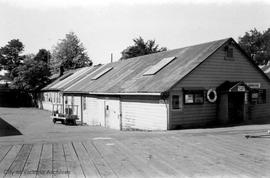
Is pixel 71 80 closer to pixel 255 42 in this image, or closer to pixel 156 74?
pixel 156 74

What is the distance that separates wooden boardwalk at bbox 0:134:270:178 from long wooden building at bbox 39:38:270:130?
5.81m

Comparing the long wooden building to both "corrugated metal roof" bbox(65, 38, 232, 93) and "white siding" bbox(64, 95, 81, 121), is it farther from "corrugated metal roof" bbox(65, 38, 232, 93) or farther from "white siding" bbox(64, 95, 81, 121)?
"white siding" bbox(64, 95, 81, 121)

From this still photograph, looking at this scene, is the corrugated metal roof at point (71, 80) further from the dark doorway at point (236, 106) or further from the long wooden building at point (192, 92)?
the dark doorway at point (236, 106)

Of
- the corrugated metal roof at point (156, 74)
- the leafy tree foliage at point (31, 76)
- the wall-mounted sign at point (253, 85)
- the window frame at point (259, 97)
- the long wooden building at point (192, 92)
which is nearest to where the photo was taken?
the long wooden building at point (192, 92)

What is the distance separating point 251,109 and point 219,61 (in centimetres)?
436

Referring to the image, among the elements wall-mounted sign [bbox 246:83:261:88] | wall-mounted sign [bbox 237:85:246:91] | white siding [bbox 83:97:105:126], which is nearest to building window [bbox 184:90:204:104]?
wall-mounted sign [bbox 237:85:246:91]

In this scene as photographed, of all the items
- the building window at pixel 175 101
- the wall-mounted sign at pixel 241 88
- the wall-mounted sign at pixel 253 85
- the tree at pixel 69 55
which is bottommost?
the building window at pixel 175 101

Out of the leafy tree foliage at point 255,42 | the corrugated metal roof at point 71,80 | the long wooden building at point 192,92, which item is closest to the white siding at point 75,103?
the corrugated metal roof at point 71,80

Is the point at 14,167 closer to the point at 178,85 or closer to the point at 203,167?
the point at 203,167

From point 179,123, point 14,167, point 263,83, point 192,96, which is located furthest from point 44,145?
point 263,83

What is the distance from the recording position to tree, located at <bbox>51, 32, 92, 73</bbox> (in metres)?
82.0

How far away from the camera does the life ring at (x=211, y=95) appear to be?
19.4 metres

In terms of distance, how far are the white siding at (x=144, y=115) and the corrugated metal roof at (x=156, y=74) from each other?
2.71ft

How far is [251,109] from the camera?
21.8 meters
